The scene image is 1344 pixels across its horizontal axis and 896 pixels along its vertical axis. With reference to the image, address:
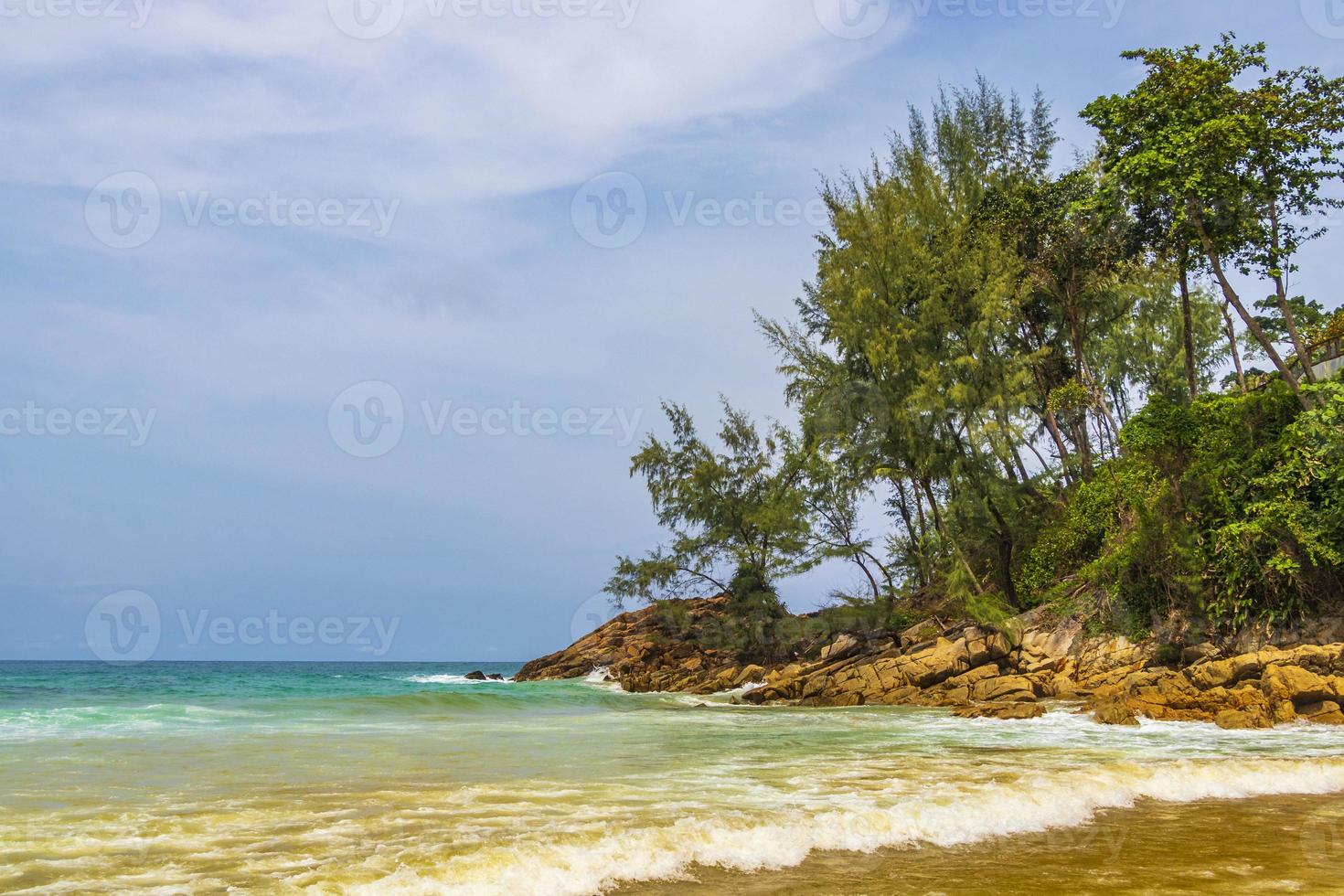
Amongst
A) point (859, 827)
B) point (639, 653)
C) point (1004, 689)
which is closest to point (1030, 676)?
point (1004, 689)

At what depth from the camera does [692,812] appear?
723cm

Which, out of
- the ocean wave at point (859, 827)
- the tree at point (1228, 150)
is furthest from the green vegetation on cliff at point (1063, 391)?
the ocean wave at point (859, 827)

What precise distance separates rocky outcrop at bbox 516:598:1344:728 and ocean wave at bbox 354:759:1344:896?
536cm

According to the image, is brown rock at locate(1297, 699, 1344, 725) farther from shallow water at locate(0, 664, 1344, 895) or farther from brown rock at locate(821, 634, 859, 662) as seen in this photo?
brown rock at locate(821, 634, 859, 662)

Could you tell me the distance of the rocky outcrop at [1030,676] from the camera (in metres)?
13.8

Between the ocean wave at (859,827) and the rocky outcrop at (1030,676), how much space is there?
17.6ft

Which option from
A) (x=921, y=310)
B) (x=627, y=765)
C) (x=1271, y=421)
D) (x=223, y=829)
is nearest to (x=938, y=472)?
(x=921, y=310)

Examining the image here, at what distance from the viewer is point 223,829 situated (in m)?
6.89

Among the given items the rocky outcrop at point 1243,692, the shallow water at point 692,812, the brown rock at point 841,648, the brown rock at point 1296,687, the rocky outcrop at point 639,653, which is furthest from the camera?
the rocky outcrop at point 639,653

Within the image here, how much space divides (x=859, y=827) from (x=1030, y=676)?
1412 cm

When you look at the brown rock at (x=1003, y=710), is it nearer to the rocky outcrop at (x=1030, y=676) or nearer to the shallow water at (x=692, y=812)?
the rocky outcrop at (x=1030, y=676)

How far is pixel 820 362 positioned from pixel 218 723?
19.9m

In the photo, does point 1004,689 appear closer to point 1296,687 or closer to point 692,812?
point 1296,687

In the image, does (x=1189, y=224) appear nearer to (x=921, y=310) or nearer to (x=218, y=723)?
(x=921, y=310)
